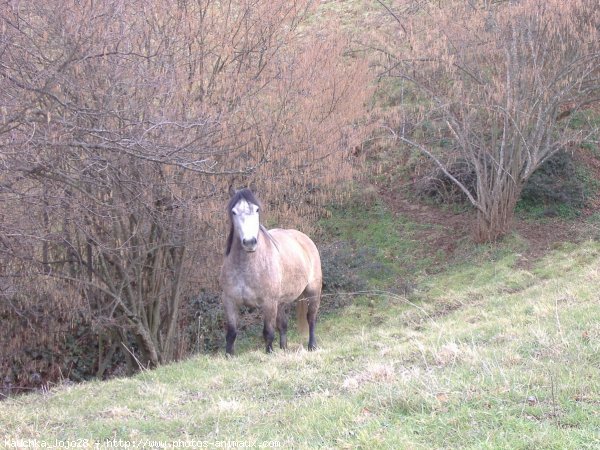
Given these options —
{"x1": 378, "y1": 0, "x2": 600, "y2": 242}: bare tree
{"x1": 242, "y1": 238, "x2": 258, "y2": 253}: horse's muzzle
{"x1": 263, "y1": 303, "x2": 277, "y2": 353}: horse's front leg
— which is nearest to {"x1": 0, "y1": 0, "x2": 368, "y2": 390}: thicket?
{"x1": 242, "y1": 238, "x2": 258, "y2": 253}: horse's muzzle

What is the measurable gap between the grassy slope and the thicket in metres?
2.31

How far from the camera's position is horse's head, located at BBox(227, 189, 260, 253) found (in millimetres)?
8477

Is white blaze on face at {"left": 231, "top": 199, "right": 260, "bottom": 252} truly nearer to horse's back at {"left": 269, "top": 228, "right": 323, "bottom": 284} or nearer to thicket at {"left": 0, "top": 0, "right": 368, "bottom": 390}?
thicket at {"left": 0, "top": 0, "right": 368, "bottom": 390}

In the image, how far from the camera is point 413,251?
16719 millimetres

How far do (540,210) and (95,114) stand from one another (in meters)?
14.1

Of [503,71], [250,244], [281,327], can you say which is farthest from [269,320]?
[503,71]

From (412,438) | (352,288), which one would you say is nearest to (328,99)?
(352,288)

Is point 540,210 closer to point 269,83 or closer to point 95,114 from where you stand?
point 269,83

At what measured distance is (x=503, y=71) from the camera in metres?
15.4

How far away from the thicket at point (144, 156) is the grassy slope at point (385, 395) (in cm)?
231

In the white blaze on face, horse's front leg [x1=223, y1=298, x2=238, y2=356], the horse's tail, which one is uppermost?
the white blaze on face

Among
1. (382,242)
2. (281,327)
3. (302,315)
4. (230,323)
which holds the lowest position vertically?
(302,315)

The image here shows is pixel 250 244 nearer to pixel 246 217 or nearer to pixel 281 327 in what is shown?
pixel 246 217

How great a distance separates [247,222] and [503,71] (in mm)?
9564
